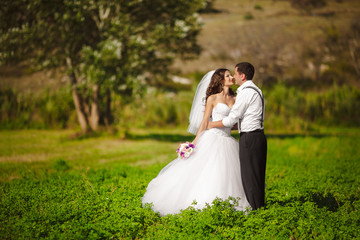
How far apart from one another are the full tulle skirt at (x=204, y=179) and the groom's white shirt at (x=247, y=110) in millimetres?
571

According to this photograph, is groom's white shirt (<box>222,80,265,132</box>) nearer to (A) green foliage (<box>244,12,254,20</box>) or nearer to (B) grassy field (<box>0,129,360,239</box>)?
(B) grassy field (<box>0,129,360,239</box>)

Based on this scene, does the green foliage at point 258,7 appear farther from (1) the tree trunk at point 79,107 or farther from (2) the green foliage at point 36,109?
(1) the tree trunk at point 79,107

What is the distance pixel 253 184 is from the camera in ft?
20.6

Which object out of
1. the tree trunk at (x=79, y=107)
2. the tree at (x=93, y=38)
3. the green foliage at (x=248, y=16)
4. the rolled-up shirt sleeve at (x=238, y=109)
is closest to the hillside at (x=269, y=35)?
the green foliage at (x=248, y=16)

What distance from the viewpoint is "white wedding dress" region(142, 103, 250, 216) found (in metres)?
6.40

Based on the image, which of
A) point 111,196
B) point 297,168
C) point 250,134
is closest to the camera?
point 250,134

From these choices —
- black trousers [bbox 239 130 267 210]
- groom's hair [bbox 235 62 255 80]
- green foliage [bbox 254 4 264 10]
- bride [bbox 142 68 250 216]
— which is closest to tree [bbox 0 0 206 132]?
bride [bbox 142 68 250 216]

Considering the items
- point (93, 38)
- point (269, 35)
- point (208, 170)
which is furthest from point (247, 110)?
point (269, 35)

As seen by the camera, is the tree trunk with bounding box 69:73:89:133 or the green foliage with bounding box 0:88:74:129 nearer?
the tree trunk with bounding box 69:73:89:133

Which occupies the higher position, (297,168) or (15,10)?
(15,10)

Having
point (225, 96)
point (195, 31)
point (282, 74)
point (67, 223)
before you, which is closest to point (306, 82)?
point (282, 74)

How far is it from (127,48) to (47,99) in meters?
6.68

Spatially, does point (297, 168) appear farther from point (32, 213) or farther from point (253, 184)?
point (32, 213)

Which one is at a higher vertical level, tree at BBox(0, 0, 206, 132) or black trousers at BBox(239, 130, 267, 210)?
tree at BBox(0, 0, 206, 132)
